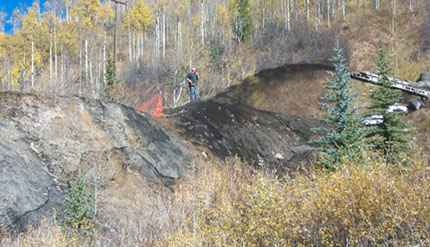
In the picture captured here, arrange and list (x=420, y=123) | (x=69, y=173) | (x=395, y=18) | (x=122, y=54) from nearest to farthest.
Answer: (x=69, y=173)
(x=420, y=123)
(x=395, y=18)
(x=122, y=54)

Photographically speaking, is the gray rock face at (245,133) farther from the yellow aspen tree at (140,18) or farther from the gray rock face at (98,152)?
the yellow aspen tree at (140,18)

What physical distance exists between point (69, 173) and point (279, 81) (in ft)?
49.5

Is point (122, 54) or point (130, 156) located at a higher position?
point (122, 54)

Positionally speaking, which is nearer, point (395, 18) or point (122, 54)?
point (395, 18)

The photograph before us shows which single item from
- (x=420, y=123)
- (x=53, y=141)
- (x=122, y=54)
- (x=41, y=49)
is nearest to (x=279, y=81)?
(x=420, y=123)

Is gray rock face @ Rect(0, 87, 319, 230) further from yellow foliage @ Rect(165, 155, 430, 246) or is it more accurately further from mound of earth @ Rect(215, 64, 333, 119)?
mound of earth @ Rect(215, 64, 333, 119)

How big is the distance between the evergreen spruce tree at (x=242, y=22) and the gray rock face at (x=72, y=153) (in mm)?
31920

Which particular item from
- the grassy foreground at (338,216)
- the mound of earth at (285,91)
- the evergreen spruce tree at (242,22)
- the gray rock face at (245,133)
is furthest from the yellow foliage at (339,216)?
the evergreen spruce tree at (242,22)

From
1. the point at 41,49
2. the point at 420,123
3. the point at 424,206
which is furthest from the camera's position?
the point at 41,49

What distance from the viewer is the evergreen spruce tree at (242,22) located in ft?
139

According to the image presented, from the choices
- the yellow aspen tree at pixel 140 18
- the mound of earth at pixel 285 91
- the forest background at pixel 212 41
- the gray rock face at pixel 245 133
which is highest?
the yellow aspen tree at pixel 140 18

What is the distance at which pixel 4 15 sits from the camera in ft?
185

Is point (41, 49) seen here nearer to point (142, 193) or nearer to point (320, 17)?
point (320, 17)

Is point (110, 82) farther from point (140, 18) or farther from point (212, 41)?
point (140, 18)
